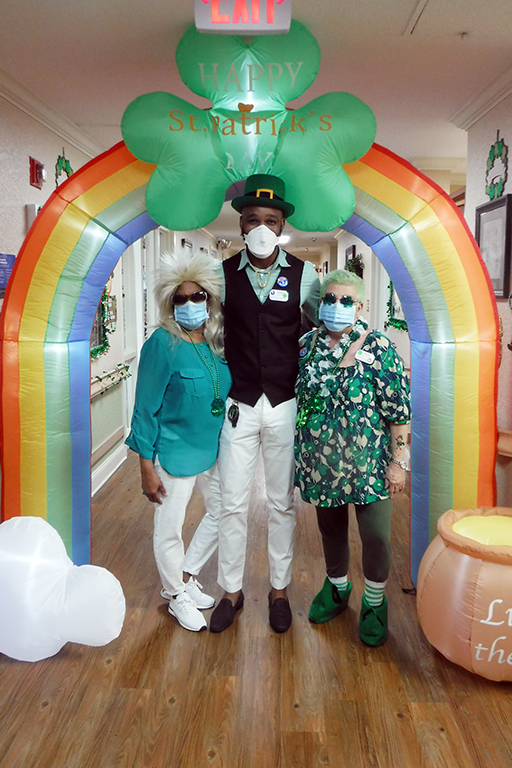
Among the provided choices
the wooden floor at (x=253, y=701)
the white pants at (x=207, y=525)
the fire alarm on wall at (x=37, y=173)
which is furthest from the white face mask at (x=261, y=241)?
the fire alarm on wall at (x=37, y=173)

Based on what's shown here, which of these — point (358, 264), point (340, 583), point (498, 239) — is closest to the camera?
point (340, 583)

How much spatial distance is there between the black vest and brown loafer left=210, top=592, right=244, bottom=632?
790 mm

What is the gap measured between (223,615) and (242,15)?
199 centimetres

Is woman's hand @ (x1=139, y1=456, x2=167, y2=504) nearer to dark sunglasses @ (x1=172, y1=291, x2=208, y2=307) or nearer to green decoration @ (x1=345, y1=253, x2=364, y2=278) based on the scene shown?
dark sunglasses @ (x1=172, y1=291, x2=208, y2=307)

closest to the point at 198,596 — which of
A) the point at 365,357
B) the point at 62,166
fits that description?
the point at 365,357

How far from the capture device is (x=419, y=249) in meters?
2.05

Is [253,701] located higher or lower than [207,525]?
lower

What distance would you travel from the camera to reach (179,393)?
194 centimetres

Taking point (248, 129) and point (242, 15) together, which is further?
point (248, 129)

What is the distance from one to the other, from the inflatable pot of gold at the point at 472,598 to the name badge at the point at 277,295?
3.10 feet

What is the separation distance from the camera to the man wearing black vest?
191 centimetres

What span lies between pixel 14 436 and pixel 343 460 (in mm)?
1203

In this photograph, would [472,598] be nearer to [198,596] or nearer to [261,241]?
[198,596]

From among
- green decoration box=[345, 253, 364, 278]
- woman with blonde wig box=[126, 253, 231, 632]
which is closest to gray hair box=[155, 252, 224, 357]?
woman with blonde wig box=[126, 253, 231, 632]
